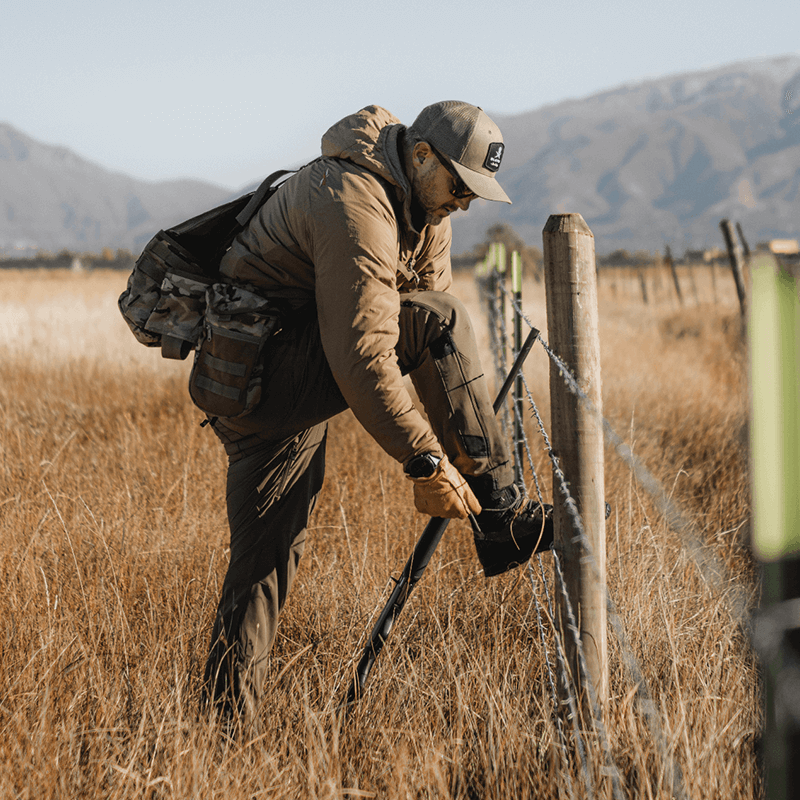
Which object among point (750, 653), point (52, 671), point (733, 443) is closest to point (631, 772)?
point (750, 653)

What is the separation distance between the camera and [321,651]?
249 cm

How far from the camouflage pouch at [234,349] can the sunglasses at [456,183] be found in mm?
614

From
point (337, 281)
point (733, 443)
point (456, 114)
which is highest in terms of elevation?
point (456, 114)

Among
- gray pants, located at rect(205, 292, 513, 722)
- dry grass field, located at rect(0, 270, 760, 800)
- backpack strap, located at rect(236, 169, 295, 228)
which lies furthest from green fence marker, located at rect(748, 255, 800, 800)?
backpack strap, located at rect(236, 169, 295, 228)

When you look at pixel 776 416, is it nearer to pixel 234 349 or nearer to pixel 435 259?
pixel 234 349

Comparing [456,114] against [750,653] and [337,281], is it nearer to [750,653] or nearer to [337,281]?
[337,281]

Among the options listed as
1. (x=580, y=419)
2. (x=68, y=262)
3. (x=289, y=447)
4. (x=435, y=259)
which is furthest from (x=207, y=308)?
(x=68, y=262)

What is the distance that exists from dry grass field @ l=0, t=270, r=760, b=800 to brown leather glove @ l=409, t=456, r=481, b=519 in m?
0.44

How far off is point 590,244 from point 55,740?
5.87ft

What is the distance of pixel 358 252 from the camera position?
1.92m

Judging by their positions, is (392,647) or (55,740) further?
(392,647)

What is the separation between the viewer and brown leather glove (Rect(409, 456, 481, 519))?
6.74 feet

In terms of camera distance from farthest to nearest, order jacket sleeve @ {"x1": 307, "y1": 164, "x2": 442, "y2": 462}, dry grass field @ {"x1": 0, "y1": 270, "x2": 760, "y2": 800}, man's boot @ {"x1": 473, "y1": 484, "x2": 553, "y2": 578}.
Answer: man's boot @ {"x1": 473, "y1": 484, "x2": 553, "y2": 578} → jacket sleeve @ {"x1": 307, "y1": 164, "x2": 442, "y2": 462} → dry grass field @ {"x1": 0, "y1": 270, "x2": 760, "y2": 800}

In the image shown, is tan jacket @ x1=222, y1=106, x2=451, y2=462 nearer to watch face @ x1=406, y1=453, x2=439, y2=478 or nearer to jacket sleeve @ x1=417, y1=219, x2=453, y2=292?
watch face @ x1=406, y1=453, x2=439, y2=478
